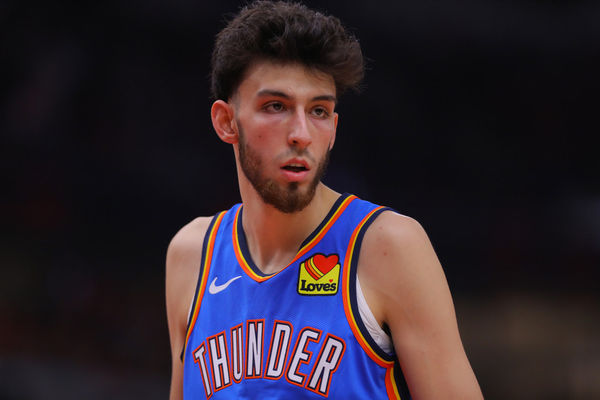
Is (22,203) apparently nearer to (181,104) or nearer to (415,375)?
(181,104)

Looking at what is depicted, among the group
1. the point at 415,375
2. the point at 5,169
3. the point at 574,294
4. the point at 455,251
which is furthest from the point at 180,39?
the point at 415,375

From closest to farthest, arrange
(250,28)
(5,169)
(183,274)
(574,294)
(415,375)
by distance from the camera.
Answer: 1. (415,375)
2. (250,28)
3. (183,274)
4. (574,294)
5. (5,169)

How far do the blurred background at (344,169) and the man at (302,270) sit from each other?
2916 mm

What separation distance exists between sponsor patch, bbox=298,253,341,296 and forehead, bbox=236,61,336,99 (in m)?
0.50

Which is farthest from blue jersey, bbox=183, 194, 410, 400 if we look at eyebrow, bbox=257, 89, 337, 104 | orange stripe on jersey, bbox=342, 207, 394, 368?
eyebrow, bbox=257, 89, 337, 104

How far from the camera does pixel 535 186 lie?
4926 millimetres

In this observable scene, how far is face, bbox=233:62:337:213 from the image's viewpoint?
82.7 inches

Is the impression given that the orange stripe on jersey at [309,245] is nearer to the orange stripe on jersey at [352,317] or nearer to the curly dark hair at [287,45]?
the orange stripe on jersey at [352,317]

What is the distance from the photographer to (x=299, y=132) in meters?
2.07

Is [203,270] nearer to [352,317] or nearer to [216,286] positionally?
[216,286]

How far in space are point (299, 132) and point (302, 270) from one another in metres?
0.44

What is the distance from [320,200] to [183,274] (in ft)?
1.89

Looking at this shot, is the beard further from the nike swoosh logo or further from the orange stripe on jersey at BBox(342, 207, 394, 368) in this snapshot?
the nike swoosh logo

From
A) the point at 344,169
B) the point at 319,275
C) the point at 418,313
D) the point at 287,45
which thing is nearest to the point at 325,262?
the point at 319,275
